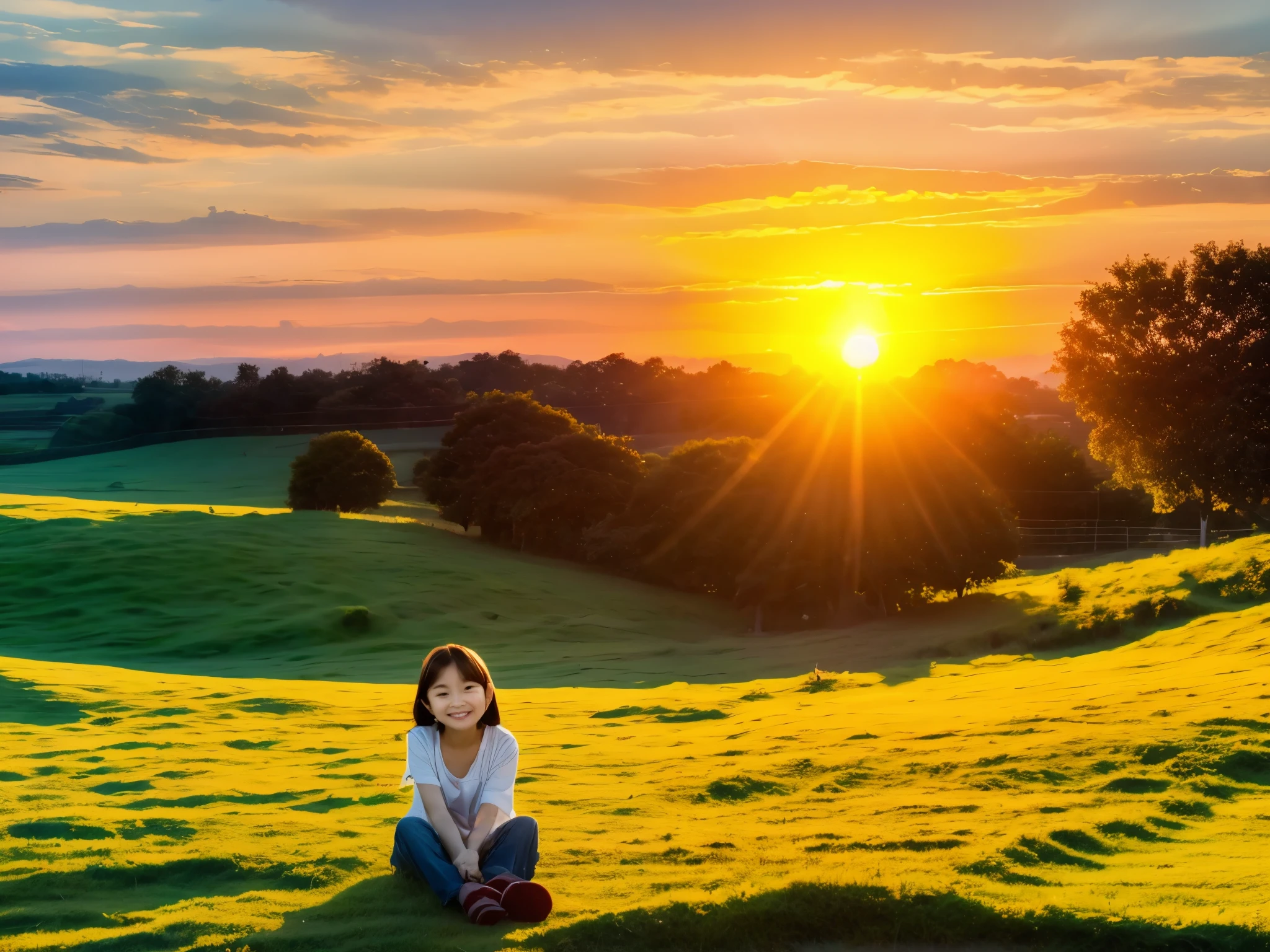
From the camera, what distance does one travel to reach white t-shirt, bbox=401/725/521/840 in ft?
30.3

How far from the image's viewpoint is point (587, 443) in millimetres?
75812

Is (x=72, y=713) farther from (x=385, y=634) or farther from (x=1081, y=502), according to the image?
(x=1081, y=502)

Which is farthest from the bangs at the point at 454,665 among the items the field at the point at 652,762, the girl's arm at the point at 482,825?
the field at the point at 652,762

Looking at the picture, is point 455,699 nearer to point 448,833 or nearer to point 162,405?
point 448,833

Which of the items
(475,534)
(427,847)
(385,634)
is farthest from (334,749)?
(475,534)

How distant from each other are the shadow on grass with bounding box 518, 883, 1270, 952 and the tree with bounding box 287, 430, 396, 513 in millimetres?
74794

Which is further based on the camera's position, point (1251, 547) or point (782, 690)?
point (1251, 547)

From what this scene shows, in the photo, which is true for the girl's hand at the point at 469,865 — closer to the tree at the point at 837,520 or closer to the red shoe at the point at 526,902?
the red shoe at the point at 526,902

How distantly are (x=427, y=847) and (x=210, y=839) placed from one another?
141 inches

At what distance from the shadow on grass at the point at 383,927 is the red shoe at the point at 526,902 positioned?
150 mm

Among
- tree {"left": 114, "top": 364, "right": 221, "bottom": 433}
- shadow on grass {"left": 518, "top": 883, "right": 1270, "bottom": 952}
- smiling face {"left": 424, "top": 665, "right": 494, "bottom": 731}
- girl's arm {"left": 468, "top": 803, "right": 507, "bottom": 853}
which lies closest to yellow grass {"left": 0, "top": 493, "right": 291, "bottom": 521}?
smiling face {"left": 424, "top": 665, "right": 494, "bottom": 731}

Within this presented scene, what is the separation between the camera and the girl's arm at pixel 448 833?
29.5 feet

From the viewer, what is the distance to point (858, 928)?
8.80 meters

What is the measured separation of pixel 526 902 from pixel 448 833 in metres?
1.00
